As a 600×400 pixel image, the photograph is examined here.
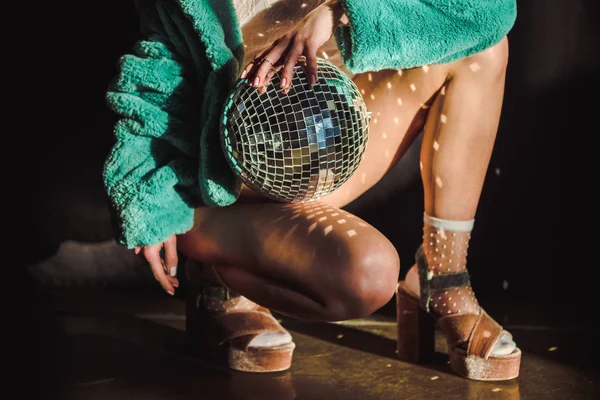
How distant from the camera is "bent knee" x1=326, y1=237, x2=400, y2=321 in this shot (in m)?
1.02

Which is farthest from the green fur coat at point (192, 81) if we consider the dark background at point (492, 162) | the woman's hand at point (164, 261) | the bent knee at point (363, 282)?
the dark background at point (492, 162)

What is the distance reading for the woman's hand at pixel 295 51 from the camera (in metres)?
0.90

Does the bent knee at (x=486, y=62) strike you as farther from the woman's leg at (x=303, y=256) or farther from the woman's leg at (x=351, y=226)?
the woman's leg at (x=303, y=256)

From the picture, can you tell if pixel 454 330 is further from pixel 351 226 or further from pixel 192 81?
pixel 192 81

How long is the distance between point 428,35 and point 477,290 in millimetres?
831

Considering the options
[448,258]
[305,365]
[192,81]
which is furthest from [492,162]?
[192,81]

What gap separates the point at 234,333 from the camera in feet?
4.18

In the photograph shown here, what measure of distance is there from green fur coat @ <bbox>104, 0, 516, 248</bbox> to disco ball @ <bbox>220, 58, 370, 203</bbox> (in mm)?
72

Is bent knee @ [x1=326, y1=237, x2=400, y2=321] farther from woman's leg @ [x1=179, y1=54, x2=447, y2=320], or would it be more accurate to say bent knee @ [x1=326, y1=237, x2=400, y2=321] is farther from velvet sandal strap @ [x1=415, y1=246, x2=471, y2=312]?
velvet sandal strap @ [x1=415, y1=246, x2=471, y2=312]

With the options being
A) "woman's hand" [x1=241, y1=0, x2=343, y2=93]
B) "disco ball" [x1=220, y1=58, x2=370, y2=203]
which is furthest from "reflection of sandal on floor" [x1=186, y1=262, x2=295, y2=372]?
"woman's hand" [x1=241, y1=0, x2=343, y2=93]

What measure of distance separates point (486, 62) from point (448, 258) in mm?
310
